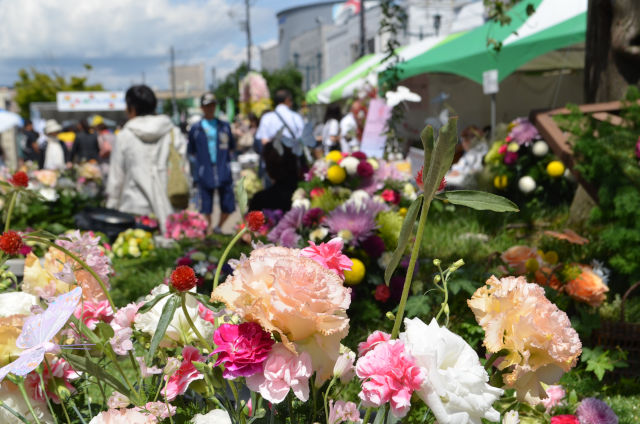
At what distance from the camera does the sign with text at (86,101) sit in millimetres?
29264

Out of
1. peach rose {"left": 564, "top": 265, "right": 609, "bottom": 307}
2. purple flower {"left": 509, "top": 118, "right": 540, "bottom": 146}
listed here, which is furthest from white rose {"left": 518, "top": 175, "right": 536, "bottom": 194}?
peach rose {"left": 564, "top": 265, "right": 609, "bottom": 307}

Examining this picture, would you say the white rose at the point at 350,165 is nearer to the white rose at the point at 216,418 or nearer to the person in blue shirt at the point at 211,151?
the white rose at the point at 216,418

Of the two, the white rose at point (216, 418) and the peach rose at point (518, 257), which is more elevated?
the white rose at point (216, 418)

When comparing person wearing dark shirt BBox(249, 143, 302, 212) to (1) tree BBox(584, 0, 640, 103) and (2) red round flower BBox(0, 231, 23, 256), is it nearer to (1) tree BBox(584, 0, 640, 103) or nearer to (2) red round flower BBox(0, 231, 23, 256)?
(1) tree BBox(584, 0, 640, 103)

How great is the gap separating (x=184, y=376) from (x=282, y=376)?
0.70 feet

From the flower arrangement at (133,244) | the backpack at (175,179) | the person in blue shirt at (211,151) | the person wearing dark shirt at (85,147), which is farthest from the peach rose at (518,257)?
the person wearing dark shirt at (85,147)

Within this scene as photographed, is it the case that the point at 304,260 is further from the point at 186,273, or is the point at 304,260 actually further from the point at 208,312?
the point at 208,312

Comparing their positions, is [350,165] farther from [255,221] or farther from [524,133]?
[255,221]

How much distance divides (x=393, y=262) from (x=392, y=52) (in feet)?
13.2

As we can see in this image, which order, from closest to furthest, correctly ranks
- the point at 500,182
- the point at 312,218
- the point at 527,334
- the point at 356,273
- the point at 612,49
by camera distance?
1. the point at 527,334
2. the point at 356,273
3. the point at 312,218
4. the point at 612,49
5. the point at 500,182

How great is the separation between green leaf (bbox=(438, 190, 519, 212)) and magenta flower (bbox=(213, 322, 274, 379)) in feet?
0.95

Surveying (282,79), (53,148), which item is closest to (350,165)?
(53,148)

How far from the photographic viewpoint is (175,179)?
5.59 metres

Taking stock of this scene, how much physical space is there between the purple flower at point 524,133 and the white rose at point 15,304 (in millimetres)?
4461
